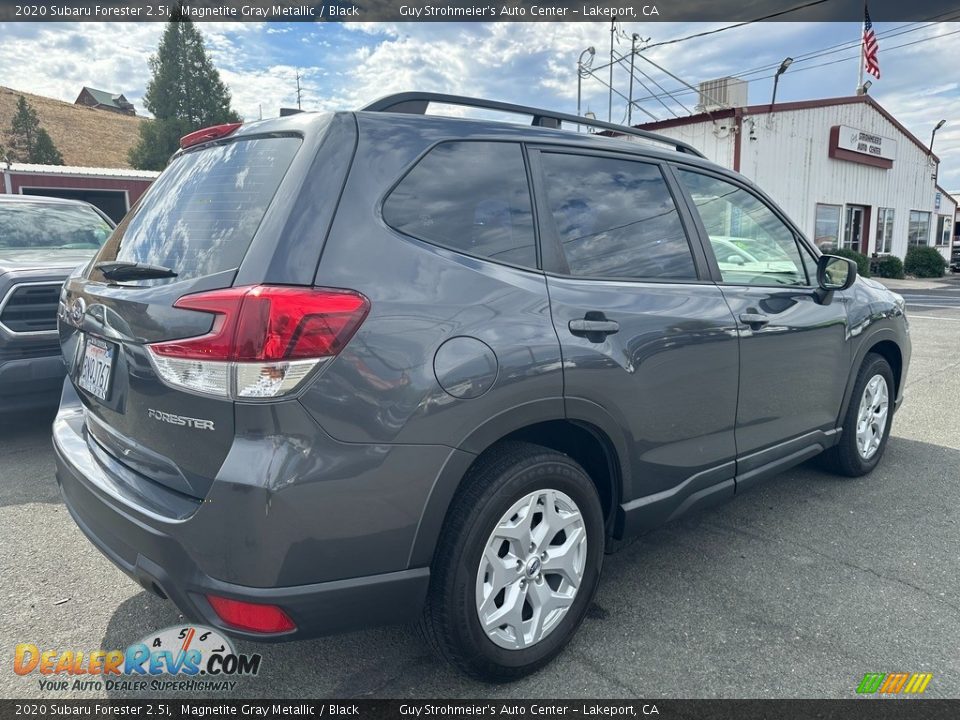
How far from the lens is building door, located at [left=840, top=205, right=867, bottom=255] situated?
2495 centimetres

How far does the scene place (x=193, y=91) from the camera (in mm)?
55406

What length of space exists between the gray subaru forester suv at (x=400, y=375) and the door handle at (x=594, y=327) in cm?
1

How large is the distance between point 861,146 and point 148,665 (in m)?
27.4

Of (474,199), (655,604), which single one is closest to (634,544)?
(655,604)

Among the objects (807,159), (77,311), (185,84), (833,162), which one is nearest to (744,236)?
(77,311)

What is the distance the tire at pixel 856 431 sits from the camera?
3955mm

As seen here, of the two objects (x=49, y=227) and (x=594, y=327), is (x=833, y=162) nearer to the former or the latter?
(x=49, y=227)

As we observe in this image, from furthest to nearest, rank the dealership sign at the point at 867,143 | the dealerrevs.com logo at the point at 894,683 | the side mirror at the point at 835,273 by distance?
the dealership sign at the point at 867,143, the side mirror at the point at 835,273, the dealerrevs.com logo at the point at 894,683

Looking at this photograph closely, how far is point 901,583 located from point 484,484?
207 cm

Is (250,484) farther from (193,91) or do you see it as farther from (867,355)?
(193,91)

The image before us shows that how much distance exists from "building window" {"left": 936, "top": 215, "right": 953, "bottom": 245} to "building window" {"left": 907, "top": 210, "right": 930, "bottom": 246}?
7.50 feet

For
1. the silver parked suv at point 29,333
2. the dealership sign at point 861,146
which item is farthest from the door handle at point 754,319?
the dealership sign at point 861,146

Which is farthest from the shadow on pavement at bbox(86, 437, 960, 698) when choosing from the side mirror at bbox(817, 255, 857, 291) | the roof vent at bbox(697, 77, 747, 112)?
the roof vent at bbox(697, 77, 747, 112)

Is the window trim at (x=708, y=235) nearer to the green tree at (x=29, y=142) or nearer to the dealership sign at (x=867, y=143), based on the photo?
the dealership sign at (x=867, y=143)
